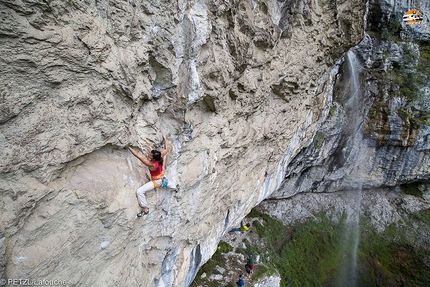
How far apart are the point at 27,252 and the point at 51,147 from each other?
1.11 meters

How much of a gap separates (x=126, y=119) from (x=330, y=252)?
14.1 meters

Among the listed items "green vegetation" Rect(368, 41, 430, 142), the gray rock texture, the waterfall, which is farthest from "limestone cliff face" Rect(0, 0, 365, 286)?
"green vegetation" Rect(368, 41, 430, 142)

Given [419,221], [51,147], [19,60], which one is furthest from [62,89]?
[419,221]

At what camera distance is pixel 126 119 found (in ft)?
11.4

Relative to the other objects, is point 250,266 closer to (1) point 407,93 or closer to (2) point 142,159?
(2) point 142,159

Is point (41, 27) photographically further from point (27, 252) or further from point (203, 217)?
point (203, 217)

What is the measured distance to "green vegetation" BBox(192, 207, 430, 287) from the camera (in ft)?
40.7

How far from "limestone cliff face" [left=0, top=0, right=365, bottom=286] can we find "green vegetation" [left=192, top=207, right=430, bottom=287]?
7112 millimetres

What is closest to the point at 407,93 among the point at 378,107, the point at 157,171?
the point at 378,107

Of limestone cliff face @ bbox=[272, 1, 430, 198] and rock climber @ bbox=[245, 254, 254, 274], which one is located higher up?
limestone cliff face @ bbox=[272, 1, 430, 198]

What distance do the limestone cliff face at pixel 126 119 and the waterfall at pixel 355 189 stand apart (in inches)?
253

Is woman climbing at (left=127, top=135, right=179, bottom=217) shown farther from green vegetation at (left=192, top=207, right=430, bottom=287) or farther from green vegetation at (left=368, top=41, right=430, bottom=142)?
green vegetation at (left=368, top=41, right=430, bottom=142)

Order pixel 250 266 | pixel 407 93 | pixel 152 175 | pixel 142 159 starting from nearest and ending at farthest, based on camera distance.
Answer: pixel 142 159 < pixel 152 175 < pixel 250 266 < pixel 407 93

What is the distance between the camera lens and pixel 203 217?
19.4ft
